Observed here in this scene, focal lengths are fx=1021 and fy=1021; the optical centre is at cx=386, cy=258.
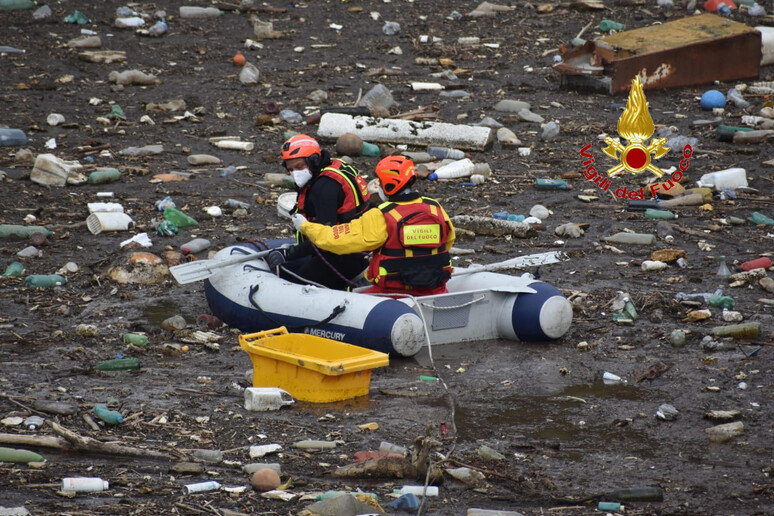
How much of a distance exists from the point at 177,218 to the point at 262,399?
170 inches

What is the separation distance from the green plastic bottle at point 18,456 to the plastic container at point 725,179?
794 cm

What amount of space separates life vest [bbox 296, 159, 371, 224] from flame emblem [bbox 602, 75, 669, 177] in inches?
182

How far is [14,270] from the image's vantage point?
853cm

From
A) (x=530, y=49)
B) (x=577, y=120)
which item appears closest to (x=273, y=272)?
(x=577, y=120)

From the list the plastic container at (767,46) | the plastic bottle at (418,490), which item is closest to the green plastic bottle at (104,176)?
the plastic bottle at (418,490)

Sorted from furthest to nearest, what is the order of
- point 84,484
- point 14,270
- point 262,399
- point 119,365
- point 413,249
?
point 14,270
point 413,249
point 119,365
point 262,399
point 84,484

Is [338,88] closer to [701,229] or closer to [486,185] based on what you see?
[486,185]

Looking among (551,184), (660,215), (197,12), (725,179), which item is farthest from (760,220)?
(197,12)

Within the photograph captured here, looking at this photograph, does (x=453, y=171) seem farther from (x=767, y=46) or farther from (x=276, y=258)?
(x=767, y=46)

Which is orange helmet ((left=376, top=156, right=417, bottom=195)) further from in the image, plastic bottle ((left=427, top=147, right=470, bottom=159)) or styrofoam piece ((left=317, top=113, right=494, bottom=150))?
styrofoam piece ((left=317, top=113, right=494, bottom=150))

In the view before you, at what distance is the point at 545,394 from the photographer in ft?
20.8

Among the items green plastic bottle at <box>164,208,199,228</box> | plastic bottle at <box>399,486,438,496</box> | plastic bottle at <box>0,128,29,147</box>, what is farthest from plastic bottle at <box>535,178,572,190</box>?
plastic bottle at <box>399,486,438,496</box>

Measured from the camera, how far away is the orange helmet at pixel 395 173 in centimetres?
684

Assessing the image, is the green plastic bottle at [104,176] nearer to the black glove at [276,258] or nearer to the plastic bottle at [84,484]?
Answer: the black glove at [276,258]
